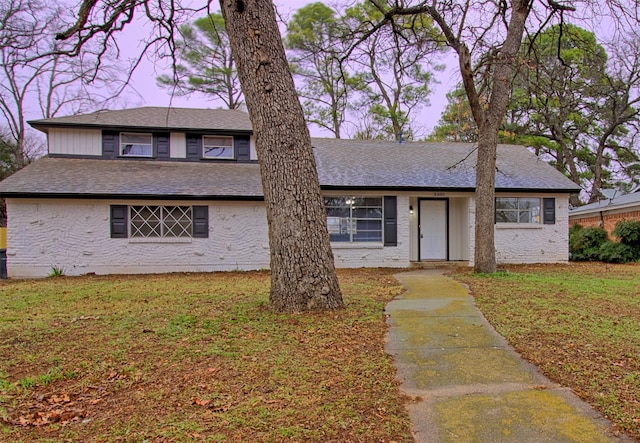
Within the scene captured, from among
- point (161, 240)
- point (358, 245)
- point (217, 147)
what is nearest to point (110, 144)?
point (217, 147)

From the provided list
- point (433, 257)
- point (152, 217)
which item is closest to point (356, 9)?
point (433, 257)

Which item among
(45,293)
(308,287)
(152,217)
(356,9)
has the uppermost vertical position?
(356,9)

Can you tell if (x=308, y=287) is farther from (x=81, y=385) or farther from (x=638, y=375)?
(x=638, y=375)

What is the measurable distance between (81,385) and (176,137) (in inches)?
454

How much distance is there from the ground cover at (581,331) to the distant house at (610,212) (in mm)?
7558

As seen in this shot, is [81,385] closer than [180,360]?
Yes

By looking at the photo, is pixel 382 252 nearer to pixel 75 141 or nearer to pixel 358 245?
pixel 358 245

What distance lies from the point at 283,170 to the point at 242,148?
921cm

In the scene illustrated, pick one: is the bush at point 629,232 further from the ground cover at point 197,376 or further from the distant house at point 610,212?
the ground cover at point 197,376

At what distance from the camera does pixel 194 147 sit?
13648 millimetres

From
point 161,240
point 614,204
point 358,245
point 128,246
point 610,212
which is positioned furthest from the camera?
point 610,212

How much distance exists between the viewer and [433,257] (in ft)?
44.9

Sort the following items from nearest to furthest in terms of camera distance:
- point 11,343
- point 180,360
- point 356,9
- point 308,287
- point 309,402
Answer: point 309,402, point 180,360, point 11,343, point 308,287, point 356,9

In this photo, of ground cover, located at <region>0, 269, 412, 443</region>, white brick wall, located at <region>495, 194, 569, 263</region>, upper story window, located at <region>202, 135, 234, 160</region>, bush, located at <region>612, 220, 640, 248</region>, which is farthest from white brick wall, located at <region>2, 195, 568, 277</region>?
ground cover, located at <region>0, 269, 412, 443</region>
